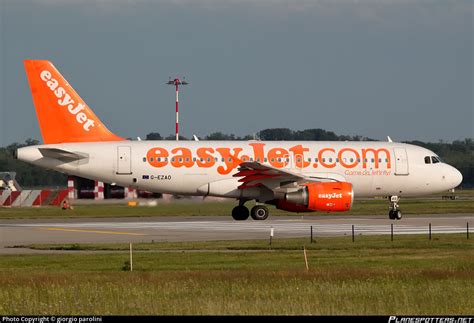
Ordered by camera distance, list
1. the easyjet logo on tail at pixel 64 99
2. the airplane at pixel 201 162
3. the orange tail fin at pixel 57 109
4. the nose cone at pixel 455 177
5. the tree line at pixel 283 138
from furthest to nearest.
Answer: the tree line at pixel 283 138 → the nose cone at pixel 455 177 → the easyjet logo on tail at pixel 64 99 → the orange tail fin at pixel 57 109 → the airplane at pixel 201 162

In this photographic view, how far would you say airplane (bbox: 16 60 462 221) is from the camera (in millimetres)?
47344

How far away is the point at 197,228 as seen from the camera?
145 ft

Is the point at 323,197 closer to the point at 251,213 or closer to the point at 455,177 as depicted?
the point at 251,213

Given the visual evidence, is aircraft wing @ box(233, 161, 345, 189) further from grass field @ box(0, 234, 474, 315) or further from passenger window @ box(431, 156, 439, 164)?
grass field @ box(0, 234, 474, 315)

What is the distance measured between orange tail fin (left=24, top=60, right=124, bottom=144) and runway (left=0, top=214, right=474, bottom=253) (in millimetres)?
4300

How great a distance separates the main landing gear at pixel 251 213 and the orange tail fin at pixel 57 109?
7.61 m

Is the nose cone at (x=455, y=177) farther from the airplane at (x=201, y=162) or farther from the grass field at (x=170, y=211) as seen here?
the grass field at (x=170, y=211)

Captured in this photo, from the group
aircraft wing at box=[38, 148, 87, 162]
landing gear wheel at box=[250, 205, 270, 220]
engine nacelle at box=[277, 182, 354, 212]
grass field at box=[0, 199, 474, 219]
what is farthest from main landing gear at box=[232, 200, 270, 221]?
aircraft wing at box=[38, 148, 87, 162]

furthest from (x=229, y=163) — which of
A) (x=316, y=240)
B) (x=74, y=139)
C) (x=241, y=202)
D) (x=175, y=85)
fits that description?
(x=175, y=85)

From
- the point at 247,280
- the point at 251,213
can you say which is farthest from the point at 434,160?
the point at 247,280

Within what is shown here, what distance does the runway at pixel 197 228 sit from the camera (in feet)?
127

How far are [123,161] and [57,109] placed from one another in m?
4.14

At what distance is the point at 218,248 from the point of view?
111 feet

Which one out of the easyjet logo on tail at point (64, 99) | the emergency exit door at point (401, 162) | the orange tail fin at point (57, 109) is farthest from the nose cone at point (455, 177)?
the easyjet logo on tail at point (64, 99)
